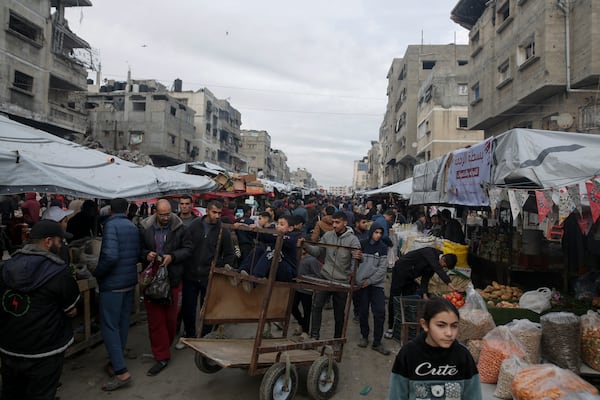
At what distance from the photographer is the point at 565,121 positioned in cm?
1147

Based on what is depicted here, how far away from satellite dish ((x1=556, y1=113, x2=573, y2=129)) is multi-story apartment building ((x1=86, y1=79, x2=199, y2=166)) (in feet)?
95.2

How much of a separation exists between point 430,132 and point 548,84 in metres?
14.3

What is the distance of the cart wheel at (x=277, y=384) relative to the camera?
3.54 metres

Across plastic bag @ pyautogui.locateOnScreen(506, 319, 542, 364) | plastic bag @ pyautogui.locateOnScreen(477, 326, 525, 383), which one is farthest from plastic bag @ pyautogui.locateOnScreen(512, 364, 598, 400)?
plastic bag @ pyautogui.locateOnScreen(506, 319, 542, 364)

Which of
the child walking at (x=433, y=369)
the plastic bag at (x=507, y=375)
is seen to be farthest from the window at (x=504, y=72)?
the child walking at (x=433, y=369)

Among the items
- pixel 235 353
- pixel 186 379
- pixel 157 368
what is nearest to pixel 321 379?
pixel 235 353

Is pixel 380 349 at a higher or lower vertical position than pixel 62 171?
lower

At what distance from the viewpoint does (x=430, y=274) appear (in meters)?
5.84

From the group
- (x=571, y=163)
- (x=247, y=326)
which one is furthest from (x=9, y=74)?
(x=571, y=163)

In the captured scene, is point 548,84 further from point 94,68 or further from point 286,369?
point 94,68

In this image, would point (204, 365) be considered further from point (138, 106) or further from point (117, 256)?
point (138, 106)

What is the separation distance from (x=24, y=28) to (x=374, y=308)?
2193 centimetres

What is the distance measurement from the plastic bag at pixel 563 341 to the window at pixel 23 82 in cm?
2184

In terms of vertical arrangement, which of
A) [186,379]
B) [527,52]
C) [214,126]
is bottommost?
[186,379]
